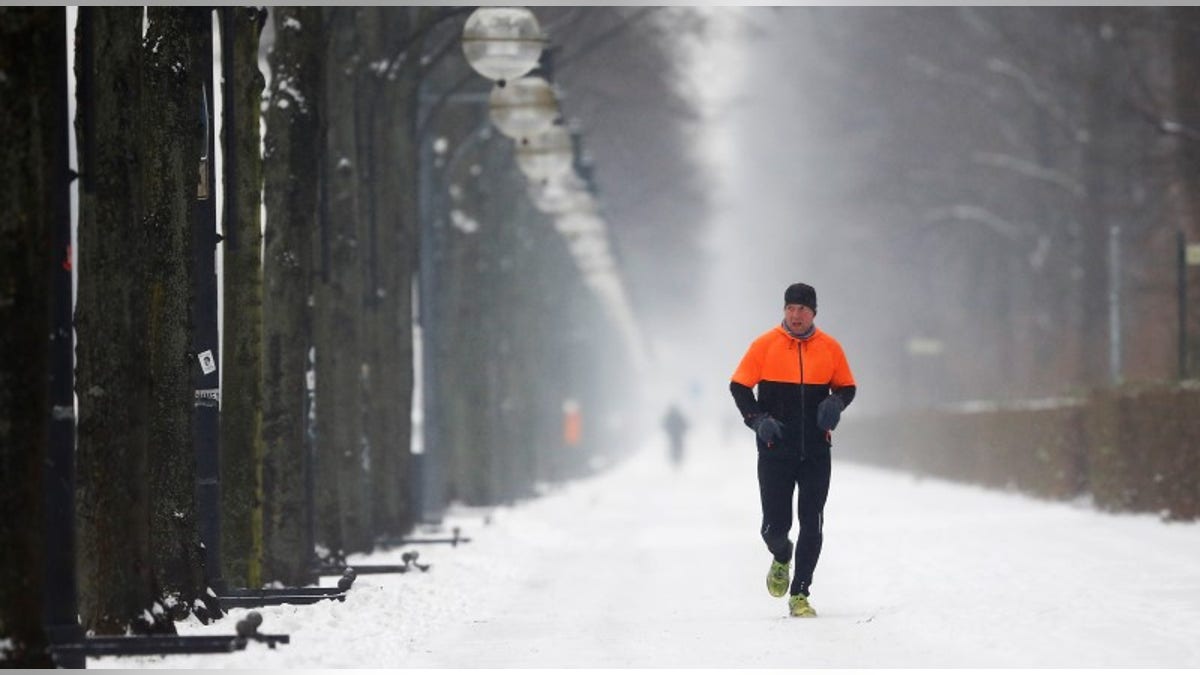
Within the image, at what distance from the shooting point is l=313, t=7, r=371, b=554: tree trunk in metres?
21.2

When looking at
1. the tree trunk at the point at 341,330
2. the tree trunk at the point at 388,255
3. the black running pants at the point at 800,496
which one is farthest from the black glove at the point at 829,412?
the tree trunk at the point at 388,255

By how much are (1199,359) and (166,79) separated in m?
16.7

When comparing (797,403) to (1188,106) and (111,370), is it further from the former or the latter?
(1188,106)

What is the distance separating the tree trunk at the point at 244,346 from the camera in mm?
17266

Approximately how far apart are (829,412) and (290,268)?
5.60 metres

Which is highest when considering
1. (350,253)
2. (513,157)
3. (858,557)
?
(513,157)

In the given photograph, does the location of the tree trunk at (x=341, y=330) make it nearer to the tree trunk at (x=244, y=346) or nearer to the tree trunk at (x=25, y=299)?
the tree trunk at (x=244, y=346)

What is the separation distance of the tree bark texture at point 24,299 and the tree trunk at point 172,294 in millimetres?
3379

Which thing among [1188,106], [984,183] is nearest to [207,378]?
[1188,106]

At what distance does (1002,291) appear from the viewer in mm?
60344

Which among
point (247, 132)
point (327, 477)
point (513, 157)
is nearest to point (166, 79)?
point (247, 132)

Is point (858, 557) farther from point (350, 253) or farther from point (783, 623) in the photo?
point (783, 623)

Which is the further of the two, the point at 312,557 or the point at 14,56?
the point at 312,557

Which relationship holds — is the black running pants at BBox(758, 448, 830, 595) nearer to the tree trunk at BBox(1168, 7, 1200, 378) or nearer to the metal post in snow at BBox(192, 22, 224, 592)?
the metal post in snow at BBox(192, 22, 224, 592)
